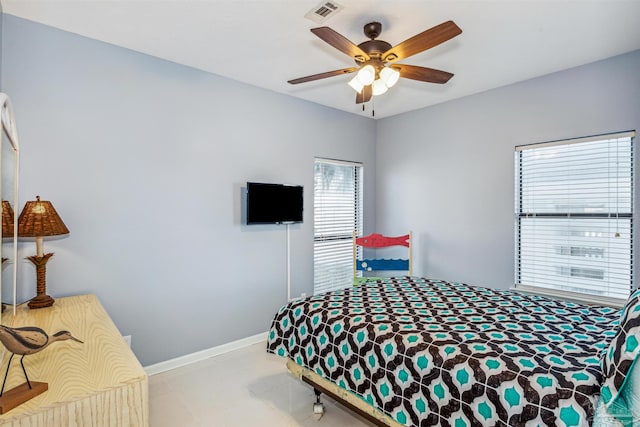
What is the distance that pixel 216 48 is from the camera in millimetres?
2639

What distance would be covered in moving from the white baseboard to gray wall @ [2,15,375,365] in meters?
0.05

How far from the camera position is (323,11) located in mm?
2098

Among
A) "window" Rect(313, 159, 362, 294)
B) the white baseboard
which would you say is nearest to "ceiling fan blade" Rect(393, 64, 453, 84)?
"window" Rect(313, 159, 362, 294)

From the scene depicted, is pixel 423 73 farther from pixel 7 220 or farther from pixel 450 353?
pixel 7 220

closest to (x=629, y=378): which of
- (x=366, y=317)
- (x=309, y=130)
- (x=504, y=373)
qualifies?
(x=504, y=373)

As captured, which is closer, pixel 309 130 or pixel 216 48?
pixel 216 48

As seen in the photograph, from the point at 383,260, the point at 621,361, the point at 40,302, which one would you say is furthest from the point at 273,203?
the point at 621,361

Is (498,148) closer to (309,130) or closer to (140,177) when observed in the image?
(309,130)

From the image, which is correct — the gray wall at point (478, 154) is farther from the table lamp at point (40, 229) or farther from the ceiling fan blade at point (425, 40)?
the table lamp at point (40, 229)

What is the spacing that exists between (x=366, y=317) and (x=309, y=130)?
249 centimetres

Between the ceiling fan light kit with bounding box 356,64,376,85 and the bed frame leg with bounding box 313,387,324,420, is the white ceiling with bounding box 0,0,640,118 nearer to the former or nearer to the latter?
the ceiling fan light kit with bounding box 356,64,376,85

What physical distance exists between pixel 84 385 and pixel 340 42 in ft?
6.49

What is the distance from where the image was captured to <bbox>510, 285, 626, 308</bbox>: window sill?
2822mm

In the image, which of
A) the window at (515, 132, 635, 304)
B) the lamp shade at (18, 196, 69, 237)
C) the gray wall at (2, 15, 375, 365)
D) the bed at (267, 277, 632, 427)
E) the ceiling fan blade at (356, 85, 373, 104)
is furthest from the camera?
the window at (515, 132, 635, 304)
